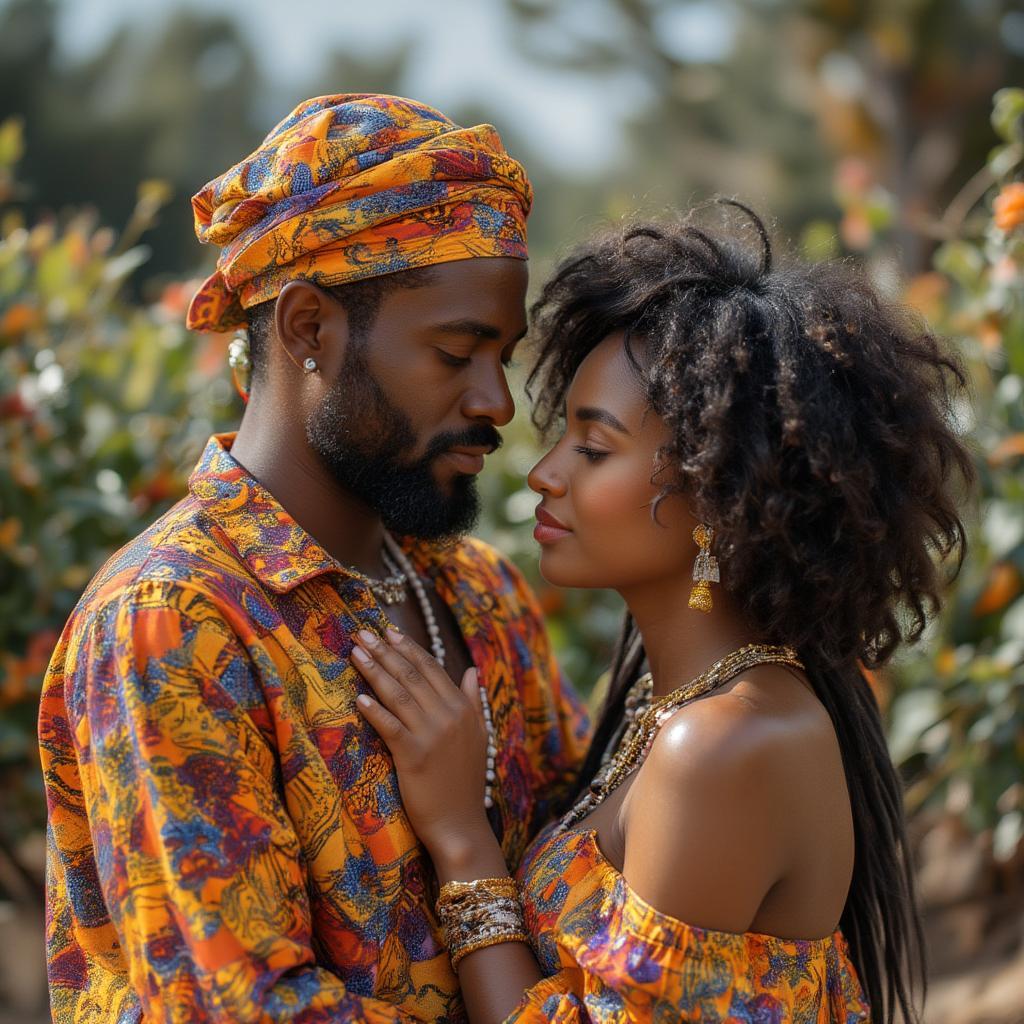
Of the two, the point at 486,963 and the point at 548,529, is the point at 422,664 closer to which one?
the point at 548,529

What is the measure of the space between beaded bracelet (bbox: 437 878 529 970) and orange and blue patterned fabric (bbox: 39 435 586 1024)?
0.07 meters

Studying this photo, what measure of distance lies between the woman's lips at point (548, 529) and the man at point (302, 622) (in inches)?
7.1

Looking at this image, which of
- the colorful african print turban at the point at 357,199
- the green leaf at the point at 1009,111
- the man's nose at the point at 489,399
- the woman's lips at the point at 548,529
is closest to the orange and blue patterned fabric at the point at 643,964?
the woman's lips at the point at 548,529

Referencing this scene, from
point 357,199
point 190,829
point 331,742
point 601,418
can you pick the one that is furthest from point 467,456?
point 190,829

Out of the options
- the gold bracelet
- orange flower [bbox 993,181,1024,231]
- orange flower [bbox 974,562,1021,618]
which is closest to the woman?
the gold bracelet

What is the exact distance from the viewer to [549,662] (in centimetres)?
290

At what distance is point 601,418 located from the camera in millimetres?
2281

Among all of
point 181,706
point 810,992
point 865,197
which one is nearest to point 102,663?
point 181,706

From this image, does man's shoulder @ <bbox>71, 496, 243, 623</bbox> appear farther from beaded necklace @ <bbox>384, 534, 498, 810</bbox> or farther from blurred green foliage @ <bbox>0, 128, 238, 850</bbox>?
blurred green foliage @ <bbox>0, 128, 238, 850</bbox>

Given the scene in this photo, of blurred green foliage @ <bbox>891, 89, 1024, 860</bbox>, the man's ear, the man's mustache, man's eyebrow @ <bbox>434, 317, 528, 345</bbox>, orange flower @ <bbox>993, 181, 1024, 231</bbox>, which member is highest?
the man's ear

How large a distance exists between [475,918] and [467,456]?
32.8 inches

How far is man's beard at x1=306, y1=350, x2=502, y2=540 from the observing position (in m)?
2.36

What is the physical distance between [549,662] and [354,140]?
1.22m

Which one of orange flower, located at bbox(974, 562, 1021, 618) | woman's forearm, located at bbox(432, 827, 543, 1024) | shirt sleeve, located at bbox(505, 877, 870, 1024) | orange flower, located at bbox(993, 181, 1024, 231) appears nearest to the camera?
shirt sleeve, located at bbox(505, 877, 870, 1024)
